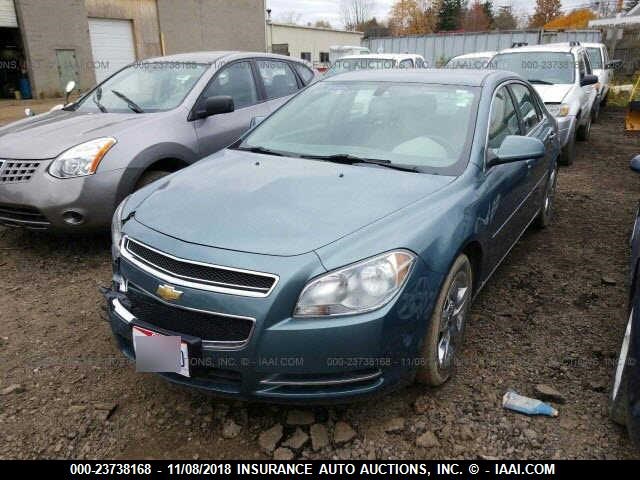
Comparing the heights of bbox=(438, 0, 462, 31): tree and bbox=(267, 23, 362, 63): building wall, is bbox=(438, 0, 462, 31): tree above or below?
above

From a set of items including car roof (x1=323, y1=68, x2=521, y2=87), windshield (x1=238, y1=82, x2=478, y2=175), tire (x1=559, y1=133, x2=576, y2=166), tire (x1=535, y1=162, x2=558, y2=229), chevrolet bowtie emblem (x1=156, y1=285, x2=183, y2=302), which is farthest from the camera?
tire (x1=559, y1=133, x2=576, y2=166)

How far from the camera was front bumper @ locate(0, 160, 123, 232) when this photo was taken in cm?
388

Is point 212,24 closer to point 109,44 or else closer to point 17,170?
point 109,44

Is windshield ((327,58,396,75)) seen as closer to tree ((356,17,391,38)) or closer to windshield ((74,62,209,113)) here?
windshield ((74,62,209,113))

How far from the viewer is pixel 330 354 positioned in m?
2.01

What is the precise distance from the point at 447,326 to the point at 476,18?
226 ft

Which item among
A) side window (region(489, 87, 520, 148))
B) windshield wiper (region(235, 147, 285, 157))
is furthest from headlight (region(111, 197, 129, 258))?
side window (region(489, 87, 520, 148))

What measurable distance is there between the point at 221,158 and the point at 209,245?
4.09 feet

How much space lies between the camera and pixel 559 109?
706 cm

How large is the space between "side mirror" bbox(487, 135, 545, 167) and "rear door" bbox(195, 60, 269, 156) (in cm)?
283

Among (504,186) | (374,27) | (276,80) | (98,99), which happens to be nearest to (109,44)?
(276,80)

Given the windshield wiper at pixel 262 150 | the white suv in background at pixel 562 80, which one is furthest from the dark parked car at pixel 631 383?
the white suv in background at pixel 562 80

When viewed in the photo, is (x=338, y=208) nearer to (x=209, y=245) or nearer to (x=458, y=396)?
(x=209, y=245)

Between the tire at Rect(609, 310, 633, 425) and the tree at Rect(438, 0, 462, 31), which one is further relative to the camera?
the tree at Rect(438, 0, 462, 31)
